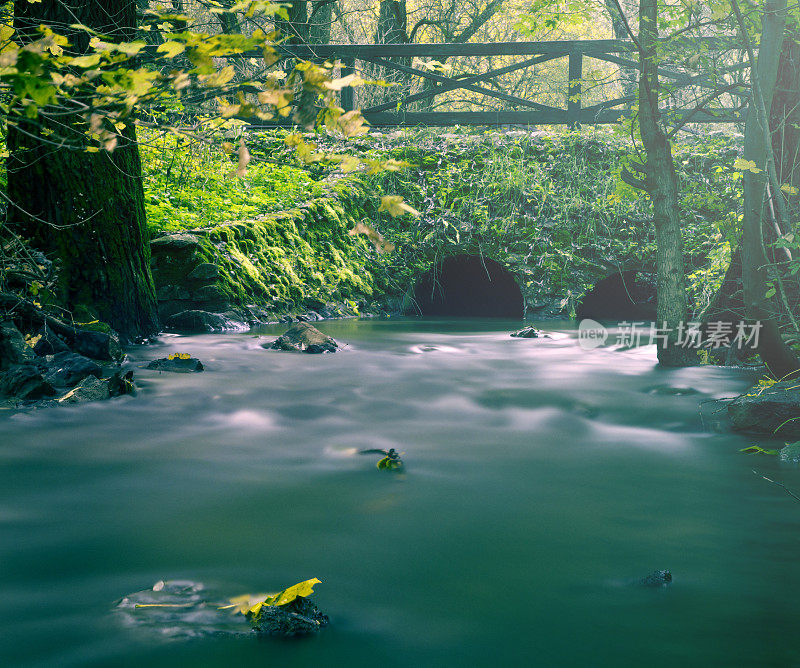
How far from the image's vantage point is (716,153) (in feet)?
44.7

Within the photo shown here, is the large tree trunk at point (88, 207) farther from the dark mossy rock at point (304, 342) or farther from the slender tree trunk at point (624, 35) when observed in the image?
the slender tree trunk at point (624, 35)

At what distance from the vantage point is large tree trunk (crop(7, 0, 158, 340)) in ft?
22.1

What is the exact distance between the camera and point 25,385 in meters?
5.23

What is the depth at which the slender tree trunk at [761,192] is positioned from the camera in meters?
5.30

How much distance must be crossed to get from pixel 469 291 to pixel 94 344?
851 cm

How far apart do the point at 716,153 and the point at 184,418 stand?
1167cm

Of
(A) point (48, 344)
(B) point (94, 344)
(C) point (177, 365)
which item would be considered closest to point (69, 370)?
(A) point (48, 344)

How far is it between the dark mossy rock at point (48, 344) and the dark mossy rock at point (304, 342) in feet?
7.57

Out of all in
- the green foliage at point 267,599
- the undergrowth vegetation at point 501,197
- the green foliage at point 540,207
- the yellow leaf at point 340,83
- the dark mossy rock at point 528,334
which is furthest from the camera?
the green foliage at point 540,207

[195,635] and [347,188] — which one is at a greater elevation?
[347,188]

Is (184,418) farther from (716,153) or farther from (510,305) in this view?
(716,153)

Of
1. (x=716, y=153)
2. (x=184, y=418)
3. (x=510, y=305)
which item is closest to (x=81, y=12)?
(x=184, y=418)

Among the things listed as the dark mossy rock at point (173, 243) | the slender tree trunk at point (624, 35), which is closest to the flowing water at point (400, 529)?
the slender tree trunk at point (624, 35)

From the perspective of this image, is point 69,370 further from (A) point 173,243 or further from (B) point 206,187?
(B) point 206,187
